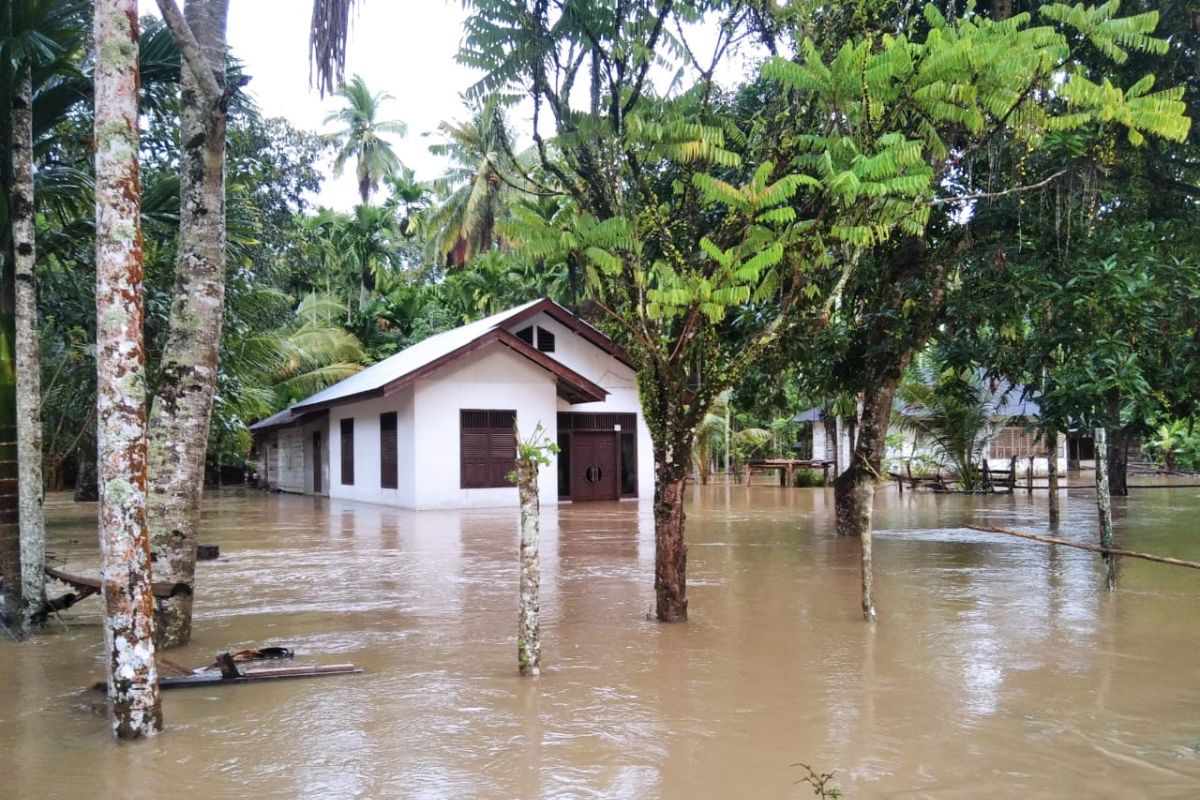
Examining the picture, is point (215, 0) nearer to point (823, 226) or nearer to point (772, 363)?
point (823, 226)

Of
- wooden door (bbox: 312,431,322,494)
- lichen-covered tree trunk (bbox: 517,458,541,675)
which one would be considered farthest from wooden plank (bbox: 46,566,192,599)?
wooden door (bbox: 312,431,322,494)

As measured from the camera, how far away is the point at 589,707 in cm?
571

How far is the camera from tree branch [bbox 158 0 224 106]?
20.2 ft

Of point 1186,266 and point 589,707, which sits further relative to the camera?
point 1186,266

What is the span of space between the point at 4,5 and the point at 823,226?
6821mm

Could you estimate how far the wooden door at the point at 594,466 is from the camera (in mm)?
24266

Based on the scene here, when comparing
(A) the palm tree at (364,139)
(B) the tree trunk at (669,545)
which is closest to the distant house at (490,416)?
(B) the tree trunk at (669,545)

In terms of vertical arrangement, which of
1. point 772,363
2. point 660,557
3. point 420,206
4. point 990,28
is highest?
point 420,206

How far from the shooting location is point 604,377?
24859 millimetres

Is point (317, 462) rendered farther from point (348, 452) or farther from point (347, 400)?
point (347, 400)

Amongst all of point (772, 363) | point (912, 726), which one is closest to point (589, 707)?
point (912, 726)

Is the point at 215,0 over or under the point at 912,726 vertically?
over

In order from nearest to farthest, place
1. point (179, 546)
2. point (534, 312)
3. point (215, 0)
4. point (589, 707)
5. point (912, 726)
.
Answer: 1. point (912, 726)
2. point (589, 707)
3. point (179, 546)
4. point (215, 0)
5. point (534, 312)

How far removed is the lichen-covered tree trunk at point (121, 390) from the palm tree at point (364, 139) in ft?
156
